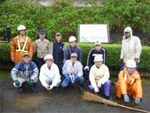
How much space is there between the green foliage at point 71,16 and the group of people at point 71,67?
3.23 metres

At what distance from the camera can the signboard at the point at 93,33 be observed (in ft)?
23.1

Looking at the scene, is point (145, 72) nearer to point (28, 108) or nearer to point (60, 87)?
point (60, 87)

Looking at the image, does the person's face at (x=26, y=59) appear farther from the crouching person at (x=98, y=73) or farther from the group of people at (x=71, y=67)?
the crouching person at (x=98, y=73)

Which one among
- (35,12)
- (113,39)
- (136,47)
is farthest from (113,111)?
(35,12)

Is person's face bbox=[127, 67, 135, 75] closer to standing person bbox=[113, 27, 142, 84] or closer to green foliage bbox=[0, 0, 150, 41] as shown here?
standing person bbox=[113, 27, 142, 84]

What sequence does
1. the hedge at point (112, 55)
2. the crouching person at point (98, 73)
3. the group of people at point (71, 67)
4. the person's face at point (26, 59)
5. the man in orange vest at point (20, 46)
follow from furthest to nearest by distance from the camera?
the hedge at point (112, 55), the man in orange vest at point (20, 46), the person's face at point (26, 59), the crouching person at point (98, 73), the group of people at point (71, 67)

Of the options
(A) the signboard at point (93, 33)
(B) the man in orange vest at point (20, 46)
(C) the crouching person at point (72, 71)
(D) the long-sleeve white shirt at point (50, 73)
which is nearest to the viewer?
(D) the long-sleeve white shirt at point (50, 73)

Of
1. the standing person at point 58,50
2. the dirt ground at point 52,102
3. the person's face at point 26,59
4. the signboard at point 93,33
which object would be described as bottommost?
the dirt ground at point 52,102

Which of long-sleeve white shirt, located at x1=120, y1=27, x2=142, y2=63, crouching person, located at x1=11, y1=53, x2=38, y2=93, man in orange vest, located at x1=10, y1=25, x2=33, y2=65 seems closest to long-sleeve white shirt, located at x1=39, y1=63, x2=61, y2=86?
crouching person, located at x1=11, y1=53, x2=38, y2=93

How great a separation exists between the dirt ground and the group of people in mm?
242

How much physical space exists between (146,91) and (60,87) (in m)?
2.79

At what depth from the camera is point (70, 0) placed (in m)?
11.1

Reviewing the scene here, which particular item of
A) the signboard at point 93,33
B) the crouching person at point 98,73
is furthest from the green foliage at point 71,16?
the crouching person at point 98,73

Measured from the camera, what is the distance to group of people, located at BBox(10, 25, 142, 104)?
4.47 m
